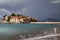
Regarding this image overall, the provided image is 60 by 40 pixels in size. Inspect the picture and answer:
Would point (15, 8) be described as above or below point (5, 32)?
above

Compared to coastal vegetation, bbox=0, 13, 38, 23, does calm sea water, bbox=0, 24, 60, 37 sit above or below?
below

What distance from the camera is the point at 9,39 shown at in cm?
179

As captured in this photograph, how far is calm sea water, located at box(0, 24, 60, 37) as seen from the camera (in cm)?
181

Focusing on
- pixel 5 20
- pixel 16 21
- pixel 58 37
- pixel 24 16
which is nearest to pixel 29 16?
pixel 24 16

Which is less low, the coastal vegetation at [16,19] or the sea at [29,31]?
the coastal vegetation at [16,19]

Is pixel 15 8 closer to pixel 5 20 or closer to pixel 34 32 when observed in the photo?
pixel 5 20

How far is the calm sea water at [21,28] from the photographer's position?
5.93 ft

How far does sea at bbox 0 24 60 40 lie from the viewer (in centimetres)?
181

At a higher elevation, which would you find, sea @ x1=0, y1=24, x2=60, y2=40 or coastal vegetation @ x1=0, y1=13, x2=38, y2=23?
coastal vegetation @ x1=0, y1=13, x2=38, y2=23

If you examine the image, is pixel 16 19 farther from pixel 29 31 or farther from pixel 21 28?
pixel 29 31

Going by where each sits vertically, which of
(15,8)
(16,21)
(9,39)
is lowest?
(9,39)

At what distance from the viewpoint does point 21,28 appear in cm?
183

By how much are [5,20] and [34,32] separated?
0.43 m

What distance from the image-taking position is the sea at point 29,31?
181 cm
